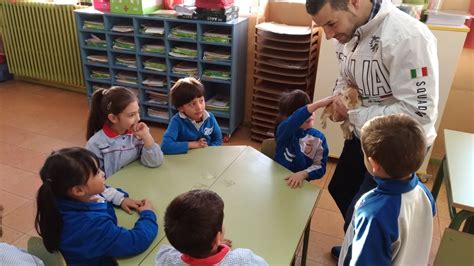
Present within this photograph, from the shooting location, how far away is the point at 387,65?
1.33 m

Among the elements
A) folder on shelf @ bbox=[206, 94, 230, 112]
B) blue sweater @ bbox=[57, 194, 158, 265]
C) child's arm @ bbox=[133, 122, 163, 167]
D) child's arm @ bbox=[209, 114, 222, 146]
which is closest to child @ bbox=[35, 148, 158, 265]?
blue sweater @ bbox=[57, 194, 158, 265]

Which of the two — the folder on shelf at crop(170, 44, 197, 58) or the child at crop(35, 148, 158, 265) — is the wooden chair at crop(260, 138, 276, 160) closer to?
the child at crop(35, 148, 158, 265)

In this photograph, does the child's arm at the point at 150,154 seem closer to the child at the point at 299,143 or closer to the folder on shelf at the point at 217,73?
the child at the point at 299,143

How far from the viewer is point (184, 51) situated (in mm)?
3307

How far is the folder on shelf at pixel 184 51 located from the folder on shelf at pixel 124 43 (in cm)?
44

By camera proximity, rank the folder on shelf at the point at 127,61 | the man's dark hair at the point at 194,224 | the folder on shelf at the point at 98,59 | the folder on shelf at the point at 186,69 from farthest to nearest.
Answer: the folder on shelf at the point at 98,59 < the folder on shelf at the point at 127,61 < the folder on shelf at the point at 186,69 < the man's dark hair at the point at 194,224

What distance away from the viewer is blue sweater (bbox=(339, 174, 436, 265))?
105cm

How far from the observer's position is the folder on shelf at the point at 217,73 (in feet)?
10.8

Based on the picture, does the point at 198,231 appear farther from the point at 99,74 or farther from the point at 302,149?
the point at 99,74

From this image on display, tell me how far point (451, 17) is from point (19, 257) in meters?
2.80

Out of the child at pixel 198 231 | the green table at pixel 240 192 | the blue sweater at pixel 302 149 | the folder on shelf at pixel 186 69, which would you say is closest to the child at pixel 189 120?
the green table at pixel 240 192

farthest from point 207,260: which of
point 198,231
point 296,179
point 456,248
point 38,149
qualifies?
point 38,149

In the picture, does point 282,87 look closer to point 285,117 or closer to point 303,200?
point 285,117

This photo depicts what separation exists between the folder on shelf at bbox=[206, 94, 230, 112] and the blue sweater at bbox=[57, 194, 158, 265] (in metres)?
2.28
